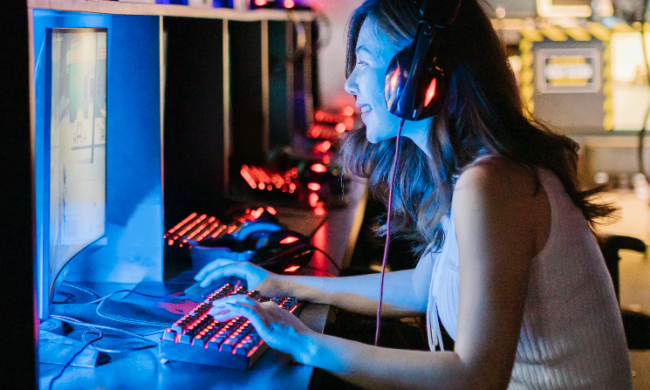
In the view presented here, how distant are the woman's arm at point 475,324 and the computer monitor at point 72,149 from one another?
0.32 meters

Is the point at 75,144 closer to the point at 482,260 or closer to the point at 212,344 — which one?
the point at 212,344

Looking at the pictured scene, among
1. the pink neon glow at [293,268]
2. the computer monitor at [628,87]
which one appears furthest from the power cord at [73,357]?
the computer monitor at [628,87]

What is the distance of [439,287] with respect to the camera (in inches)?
34.4

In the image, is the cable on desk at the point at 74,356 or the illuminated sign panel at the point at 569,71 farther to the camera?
the illuminated sign panel at the point at 569,71

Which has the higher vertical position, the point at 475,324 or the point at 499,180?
the point at 499,180

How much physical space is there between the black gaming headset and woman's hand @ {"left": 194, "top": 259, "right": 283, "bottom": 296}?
378mm

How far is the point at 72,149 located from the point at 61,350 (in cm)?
31

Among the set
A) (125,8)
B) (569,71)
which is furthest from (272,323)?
(569,71)

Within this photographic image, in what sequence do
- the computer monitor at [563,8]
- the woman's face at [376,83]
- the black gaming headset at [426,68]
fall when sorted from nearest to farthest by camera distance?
the black gaming headset at [426,68] < the woman's face at [376,83] < the computer monitor at [563,8]

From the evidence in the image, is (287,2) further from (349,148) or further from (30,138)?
(30,138)

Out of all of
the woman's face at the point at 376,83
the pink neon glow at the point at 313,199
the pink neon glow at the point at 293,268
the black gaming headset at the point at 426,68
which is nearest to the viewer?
the black gaming headset at the point at 426,68

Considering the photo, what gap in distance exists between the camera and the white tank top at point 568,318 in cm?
74

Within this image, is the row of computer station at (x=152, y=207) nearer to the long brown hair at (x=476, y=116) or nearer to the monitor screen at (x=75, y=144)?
the monitor screen at (x=75, y=144)

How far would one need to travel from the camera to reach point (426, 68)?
0.74m
